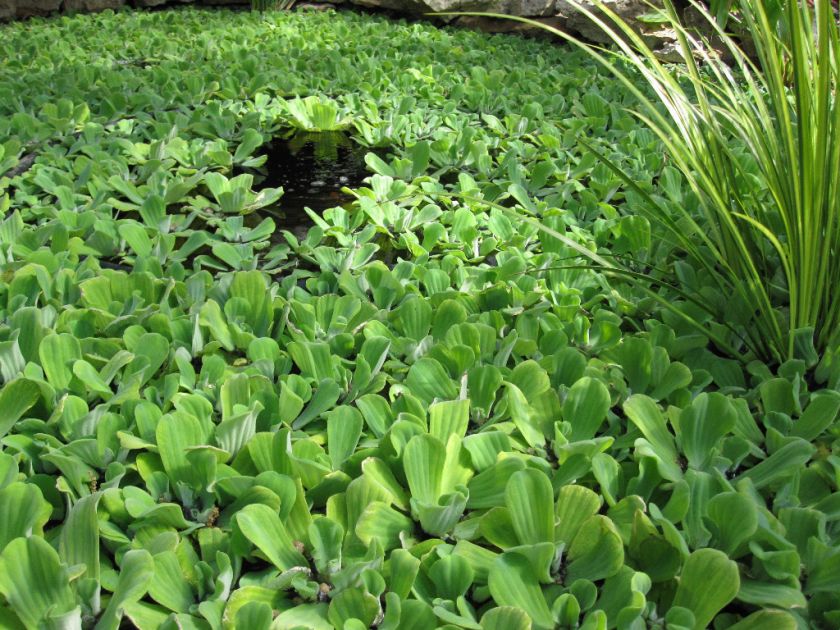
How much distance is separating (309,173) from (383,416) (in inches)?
50.2

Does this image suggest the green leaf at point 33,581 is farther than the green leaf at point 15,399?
No

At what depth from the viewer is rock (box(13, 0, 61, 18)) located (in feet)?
14.0

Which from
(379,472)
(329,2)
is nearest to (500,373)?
(379,472)

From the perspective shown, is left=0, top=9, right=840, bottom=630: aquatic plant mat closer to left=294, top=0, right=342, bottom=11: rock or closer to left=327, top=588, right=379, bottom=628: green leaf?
left=327, top=588, right=379, bottom=628: green leaf

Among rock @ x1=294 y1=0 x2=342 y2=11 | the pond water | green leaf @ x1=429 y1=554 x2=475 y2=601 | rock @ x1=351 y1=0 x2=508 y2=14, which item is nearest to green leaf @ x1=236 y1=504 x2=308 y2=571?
green leaf @ x1=429 y1=554 x2=475 y2=601

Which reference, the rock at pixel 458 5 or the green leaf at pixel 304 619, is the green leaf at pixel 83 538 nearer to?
the green leaf at pixel 304 619

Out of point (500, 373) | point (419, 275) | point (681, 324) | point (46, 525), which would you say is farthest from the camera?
point (419, 275)

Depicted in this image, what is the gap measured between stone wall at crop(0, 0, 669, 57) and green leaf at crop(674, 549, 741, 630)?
3.15m

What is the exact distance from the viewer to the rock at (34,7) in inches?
168

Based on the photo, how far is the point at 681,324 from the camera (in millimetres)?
1279

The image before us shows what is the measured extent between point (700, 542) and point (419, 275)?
0.75 meters

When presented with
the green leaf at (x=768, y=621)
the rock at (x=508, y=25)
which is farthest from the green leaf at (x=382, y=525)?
the rock at (x=508, y=25)

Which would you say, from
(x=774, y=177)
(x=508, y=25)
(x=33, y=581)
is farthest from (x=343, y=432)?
(x=508, y=25)

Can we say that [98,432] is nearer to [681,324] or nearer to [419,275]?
[419,275]
